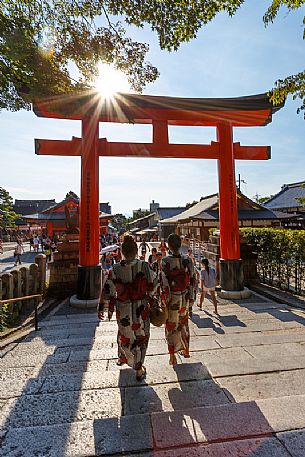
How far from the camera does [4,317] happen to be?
5.18 metres

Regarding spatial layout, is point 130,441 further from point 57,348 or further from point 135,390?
point 57,348

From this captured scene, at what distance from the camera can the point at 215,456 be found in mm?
1658

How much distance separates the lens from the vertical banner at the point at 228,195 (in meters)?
7.35

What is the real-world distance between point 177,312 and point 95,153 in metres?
5.06

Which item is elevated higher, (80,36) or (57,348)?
(80,36)

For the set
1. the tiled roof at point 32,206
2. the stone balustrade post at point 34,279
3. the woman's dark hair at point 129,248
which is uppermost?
the tiled roof at point 32,206

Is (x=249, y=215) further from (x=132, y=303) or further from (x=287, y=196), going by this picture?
(x=287, y=196)

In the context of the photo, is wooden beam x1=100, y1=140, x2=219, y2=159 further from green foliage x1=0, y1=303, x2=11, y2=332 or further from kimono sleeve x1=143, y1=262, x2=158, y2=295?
kimono sleeve x1=143, y1=262, x2=158, y2=295

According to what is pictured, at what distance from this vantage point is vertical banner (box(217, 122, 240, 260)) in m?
7.35

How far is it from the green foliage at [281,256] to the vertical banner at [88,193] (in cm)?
528

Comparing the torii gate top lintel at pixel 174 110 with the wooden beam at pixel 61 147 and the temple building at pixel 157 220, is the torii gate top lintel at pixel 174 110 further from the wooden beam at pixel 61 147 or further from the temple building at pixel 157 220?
the temple building at pixel 157 220

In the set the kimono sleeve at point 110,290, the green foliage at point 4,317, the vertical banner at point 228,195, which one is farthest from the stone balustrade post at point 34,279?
the vertical banner at point 228,195

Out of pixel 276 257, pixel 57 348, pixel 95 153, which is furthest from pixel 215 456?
pixel 276 257

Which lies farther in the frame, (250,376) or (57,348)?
(57,348)
